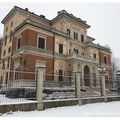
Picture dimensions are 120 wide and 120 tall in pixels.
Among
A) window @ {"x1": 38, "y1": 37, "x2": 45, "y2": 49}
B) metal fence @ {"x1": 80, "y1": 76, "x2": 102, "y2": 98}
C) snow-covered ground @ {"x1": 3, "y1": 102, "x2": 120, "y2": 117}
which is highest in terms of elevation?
window @ {"x1": 38, "y1": 37, "x2": 45, "y2": 49}

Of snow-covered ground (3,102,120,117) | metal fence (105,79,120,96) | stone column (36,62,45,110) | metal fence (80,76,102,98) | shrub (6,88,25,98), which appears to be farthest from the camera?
metal fence (105,79,120,96)

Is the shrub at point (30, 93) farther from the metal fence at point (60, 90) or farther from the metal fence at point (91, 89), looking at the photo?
the metal fence at point (91, 89)

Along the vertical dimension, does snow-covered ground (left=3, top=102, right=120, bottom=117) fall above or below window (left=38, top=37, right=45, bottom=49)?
below

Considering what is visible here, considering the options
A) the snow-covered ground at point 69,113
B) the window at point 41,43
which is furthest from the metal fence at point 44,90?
the window at point 41,43

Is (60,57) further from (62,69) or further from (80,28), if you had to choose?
(80,28)

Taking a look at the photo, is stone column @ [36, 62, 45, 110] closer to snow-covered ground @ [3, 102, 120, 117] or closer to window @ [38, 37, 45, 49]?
snow-covered ground @ [3, 102, 120, 117]

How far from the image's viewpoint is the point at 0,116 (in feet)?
22.9

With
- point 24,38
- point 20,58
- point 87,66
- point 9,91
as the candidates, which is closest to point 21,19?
point 24,38

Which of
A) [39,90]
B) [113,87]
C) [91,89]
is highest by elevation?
[39,90]

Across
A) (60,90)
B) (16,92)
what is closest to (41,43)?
(60,90)

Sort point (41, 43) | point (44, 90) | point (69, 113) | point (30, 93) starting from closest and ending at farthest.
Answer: point (69, 113)
point (30, 93)
point (44, 90)
point (41, 43)

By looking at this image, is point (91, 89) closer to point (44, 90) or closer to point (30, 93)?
point (44, 90)

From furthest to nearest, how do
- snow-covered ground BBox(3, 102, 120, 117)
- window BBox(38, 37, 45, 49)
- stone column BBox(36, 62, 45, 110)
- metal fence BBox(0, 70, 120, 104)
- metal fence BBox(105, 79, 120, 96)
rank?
window BBox(38, 37, 45, 49), metal fence BBox(105, 79, 120, 96), metal fence BBox(0, 70, 120, 104), stone column BBox(36, 62, 45, 110), snow-covered ground BBox(3, 102, 120, 117)

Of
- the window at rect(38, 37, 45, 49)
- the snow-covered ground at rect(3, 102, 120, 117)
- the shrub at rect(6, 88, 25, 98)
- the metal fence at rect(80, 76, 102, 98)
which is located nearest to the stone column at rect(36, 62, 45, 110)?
the snow-covered ground at rect(3, 102, 120, 117)
